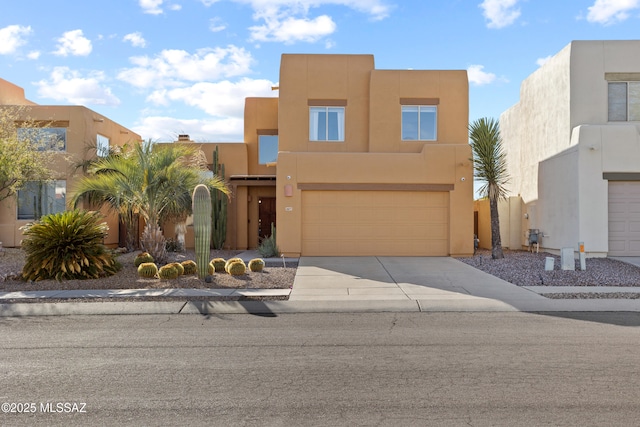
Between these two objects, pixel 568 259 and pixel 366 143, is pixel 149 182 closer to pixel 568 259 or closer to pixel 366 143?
pixel 366 143

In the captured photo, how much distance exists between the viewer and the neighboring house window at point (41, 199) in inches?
786

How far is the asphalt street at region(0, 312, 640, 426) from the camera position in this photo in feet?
14.9

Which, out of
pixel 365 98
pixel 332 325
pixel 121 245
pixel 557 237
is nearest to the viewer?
pixel 332 325

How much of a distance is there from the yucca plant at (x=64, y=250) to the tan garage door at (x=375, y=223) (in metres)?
7.38

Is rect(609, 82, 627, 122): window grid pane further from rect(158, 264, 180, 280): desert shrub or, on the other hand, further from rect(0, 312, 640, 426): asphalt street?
rect(158, 264, 180, 280): desert shrub

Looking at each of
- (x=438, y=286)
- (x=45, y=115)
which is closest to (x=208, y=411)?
(x=438, y=286)

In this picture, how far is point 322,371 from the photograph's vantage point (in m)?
5.72

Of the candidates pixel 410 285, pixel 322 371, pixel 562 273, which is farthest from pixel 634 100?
pixel 322 371

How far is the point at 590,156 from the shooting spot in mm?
16594

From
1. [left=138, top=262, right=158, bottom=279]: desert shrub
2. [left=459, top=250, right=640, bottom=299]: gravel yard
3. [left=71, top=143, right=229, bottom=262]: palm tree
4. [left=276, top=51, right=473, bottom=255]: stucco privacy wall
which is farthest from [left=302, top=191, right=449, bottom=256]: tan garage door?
[left=138, top=262, right=158, bottom=279]: desert shrub

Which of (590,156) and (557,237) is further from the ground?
(590,156)

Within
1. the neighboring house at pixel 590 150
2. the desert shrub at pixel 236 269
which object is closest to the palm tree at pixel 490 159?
the neighboring house at pixel 590 150

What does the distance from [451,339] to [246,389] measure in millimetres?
3177

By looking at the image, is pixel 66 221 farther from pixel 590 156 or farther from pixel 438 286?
pixel 590 156
